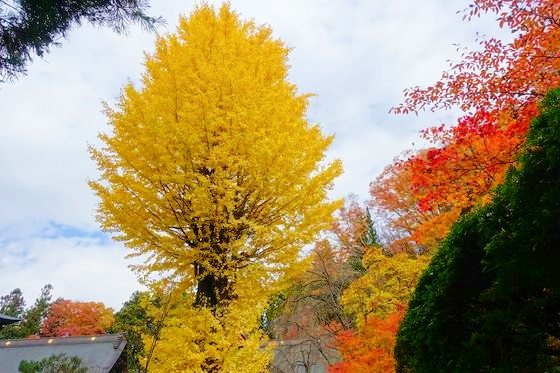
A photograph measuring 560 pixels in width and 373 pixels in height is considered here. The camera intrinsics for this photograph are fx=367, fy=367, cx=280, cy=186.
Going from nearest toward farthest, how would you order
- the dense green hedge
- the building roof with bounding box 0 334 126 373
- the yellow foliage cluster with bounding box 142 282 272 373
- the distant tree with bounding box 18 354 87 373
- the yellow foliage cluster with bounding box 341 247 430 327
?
1. the dense green hedge
2. the yellow foliage cluster with bounding box 142 282 272 373
3. the distant tree with bounding box 18 354 87 373
4. the yellow foliage cluster with bounding box 341 247 430 327
5. the building roof with bounding box 0 334 126 373

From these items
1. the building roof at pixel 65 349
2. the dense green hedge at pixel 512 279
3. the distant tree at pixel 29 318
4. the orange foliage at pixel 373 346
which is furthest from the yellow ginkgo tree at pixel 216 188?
the distant tree at pixel 29 318

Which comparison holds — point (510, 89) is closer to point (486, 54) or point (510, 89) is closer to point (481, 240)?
point (486, 54)

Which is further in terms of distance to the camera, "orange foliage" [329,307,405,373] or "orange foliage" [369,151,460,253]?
"orange foliage" [369,151,460,253]

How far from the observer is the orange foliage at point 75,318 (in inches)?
1369

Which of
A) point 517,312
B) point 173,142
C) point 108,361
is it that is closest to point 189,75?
point 173,142

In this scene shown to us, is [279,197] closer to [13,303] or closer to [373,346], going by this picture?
[373,346]

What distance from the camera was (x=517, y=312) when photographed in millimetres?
2615

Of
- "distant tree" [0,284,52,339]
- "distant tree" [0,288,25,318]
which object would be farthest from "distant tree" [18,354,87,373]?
"distant tree" [0,288,25,318]

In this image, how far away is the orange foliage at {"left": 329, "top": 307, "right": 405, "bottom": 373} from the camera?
9.31 m

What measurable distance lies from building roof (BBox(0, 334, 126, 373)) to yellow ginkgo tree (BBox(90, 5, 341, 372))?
11003 millimetres

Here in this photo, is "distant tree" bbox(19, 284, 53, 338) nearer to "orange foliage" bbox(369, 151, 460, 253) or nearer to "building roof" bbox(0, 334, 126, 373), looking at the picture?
"building roof" bbox(0, 334, 126, 373)

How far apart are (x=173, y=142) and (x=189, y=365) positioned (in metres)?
3.44

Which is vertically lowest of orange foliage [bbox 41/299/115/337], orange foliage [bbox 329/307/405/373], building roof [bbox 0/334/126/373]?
orange foliage [bbox 329/307/405/373]

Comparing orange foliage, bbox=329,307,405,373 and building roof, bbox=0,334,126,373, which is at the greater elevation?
building roof, bbox=0,334,126,373
